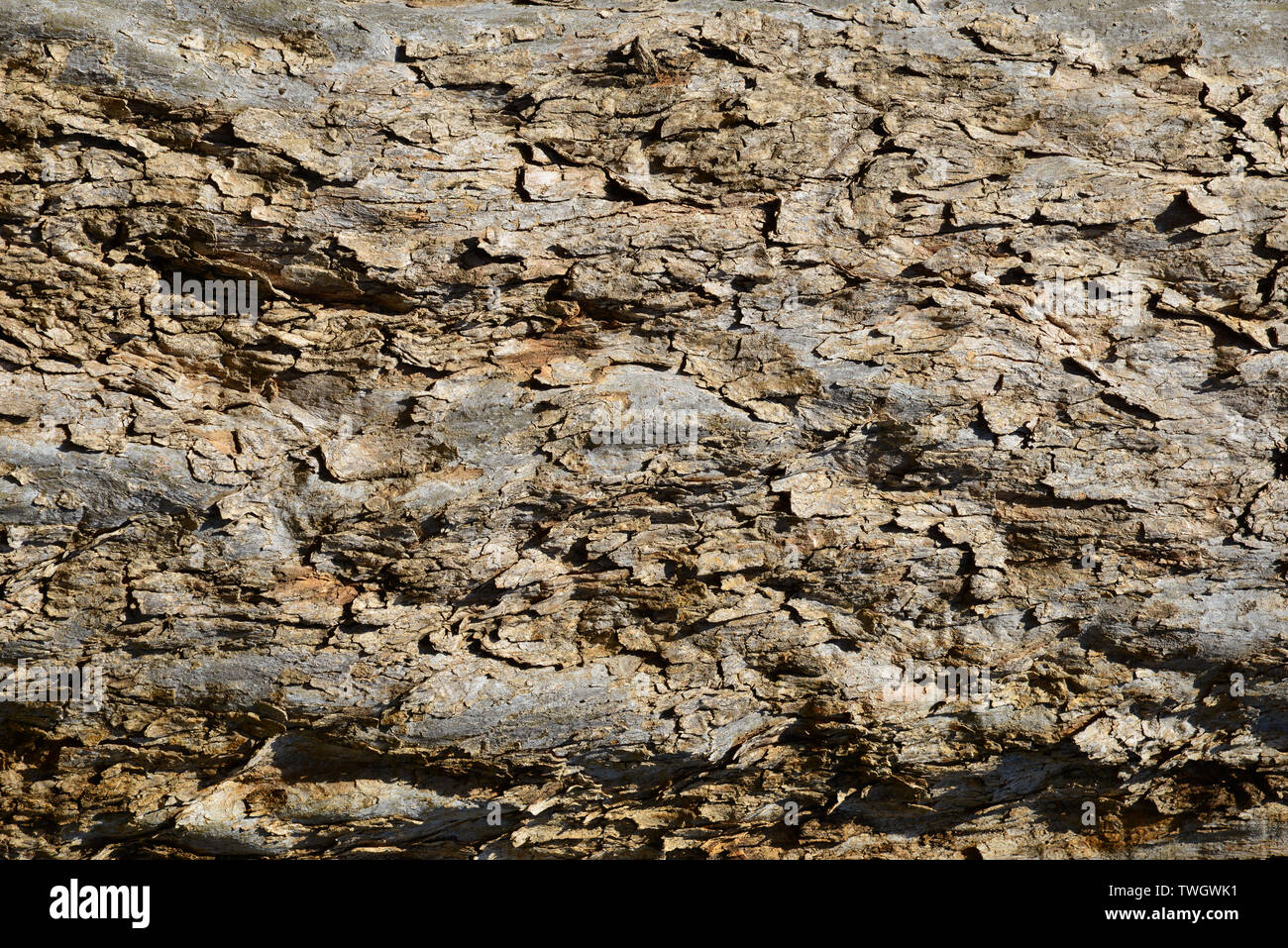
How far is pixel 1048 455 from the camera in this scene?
4.36 metres

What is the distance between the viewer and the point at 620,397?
14.2ft

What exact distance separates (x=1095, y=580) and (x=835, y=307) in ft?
6.57

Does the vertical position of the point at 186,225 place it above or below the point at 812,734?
above

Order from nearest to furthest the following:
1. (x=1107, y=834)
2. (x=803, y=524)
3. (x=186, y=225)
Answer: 1. (x=186, y=225)
2. (x=803, y=524)
3. (x=1107, y=834)

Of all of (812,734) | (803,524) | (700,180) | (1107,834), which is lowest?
(1107,834)

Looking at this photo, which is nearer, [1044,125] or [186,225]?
[186,225]

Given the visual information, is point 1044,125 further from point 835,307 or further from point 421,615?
point 421,615

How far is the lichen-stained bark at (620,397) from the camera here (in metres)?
4.18

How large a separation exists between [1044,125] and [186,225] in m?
4.41

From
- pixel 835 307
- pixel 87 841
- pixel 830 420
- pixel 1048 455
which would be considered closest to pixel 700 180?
pixel 835 307

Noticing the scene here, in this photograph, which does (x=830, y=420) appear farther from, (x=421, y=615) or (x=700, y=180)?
(x=421, y=615)

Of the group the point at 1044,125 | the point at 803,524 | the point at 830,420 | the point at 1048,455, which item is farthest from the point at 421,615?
the point at 1044,125

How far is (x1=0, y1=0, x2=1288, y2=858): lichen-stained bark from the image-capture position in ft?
13.7

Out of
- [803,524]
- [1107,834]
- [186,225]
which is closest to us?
[186,225]
